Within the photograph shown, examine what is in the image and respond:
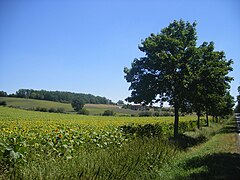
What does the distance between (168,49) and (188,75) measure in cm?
242

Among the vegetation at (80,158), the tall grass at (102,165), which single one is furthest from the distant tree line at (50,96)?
the tall grass at (102,165)

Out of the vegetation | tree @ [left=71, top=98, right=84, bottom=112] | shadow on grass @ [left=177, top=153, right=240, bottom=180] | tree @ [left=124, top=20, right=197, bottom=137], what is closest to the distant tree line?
tree @ [left=71, top=98, right=84, bottom=112]

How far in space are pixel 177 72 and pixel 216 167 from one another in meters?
8.49

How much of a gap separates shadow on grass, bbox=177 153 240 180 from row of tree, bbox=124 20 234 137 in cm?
607

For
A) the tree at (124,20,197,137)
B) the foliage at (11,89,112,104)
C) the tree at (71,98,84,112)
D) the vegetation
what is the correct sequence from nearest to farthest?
the vegetation < the tree at (124,20,197,137) < the tree at (71,98,84,112) < the foliage at (11,89,112,104)

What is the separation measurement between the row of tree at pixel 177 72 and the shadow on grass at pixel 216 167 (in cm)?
607

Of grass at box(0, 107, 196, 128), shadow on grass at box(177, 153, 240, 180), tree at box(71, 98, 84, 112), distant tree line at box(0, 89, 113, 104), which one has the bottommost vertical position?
Answer: shadow on grass at box(177, 153, 240, 180)

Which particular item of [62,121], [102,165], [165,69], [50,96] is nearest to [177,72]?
[165,69]

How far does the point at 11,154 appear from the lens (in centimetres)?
598

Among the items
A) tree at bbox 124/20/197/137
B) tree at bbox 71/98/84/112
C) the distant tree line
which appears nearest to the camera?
tree at bbox 124/20/197/137

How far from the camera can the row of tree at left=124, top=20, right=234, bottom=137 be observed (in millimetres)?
16797

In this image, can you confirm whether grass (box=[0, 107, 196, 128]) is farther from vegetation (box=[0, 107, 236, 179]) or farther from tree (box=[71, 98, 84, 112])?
tree (box=[71, 98, 84, 112])

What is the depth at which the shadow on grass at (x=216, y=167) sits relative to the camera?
8.54 metres

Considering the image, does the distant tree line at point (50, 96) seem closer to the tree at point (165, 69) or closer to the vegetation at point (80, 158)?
the tree at point (165, 69)
